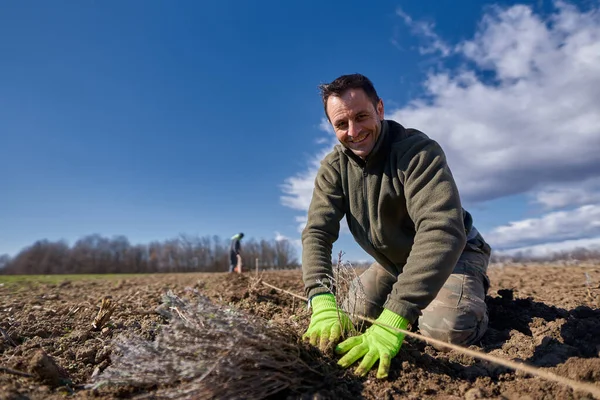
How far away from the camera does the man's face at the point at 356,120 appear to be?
2814mm

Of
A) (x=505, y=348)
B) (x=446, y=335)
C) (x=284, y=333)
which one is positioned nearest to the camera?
(x=284, y=333)

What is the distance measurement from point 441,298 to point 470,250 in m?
0.58

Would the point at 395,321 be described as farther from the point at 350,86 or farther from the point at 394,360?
the point at 350,86

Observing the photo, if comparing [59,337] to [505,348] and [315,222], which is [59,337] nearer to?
[315,222]

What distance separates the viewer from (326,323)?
7.94 feet

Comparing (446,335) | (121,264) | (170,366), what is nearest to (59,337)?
(170,366)

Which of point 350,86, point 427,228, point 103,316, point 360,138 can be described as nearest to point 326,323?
point 427,228

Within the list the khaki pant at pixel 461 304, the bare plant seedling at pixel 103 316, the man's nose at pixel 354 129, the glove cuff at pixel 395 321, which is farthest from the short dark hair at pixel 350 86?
the bare plant seedling at pixel 103 316

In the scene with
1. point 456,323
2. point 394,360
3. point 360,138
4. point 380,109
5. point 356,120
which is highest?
point 380,109

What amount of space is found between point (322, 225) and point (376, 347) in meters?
1.13

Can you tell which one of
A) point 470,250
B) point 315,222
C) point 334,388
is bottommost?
point 334,388

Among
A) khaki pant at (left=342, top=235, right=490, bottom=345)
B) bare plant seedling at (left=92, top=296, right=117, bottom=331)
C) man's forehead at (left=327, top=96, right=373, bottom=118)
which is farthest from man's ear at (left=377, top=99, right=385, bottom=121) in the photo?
bare plant seedling at (left=92, top=296, right=117, bottom=331)

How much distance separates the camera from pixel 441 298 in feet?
9.98

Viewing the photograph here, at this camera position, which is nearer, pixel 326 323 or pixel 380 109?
pixel 326 323
